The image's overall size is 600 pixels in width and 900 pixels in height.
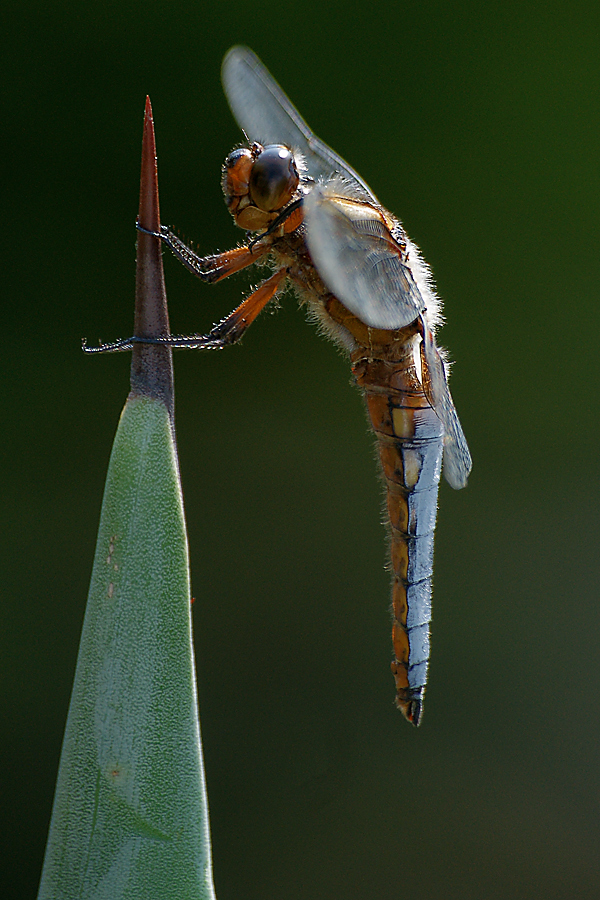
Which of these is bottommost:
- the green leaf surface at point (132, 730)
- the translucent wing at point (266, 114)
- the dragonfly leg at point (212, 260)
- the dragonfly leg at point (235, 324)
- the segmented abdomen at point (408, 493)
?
the green leaf surface at point (132, 730)

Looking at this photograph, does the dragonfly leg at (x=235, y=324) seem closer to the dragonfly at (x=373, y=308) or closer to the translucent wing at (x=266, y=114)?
the dragonfly at (x=373, y=308)

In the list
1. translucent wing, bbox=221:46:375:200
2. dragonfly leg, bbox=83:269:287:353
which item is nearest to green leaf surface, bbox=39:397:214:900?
dragonfly leg, bbox=83:269:287:353

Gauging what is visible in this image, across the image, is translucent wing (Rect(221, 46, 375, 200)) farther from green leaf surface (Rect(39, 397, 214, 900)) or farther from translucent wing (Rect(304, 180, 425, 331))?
green leaf surface (Rect(39, 397, 214, 900))

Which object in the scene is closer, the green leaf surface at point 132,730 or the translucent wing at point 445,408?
the green leaf surface at point 132,730

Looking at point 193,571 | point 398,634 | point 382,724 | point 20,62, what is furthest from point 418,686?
point 20,62

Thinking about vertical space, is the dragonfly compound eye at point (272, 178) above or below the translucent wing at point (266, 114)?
below

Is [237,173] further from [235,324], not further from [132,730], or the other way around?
[132,730]

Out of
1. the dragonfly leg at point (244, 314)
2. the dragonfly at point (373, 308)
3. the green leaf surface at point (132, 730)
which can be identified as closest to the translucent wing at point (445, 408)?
the dragonfly at point (373, 308)

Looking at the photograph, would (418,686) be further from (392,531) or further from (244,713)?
(244,713)
